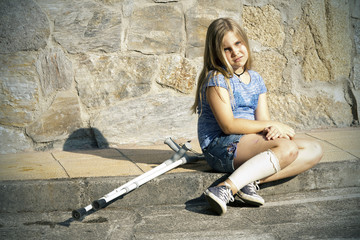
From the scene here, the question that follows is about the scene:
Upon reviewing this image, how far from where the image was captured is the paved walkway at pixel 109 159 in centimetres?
297

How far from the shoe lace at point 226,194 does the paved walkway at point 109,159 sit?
47 cm

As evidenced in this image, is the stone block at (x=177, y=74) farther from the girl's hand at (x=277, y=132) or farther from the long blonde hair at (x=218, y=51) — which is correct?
the girl's hand at (x=277, y=132)

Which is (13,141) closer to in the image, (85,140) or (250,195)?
(85,140)

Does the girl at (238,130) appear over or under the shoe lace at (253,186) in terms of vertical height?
over

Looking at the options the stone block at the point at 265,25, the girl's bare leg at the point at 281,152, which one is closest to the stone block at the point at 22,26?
the stone block at the point at 265,25

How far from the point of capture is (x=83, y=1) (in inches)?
146

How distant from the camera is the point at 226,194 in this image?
252cm

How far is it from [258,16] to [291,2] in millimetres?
343

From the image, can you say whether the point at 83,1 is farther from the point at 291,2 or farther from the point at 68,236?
the point at 68,236

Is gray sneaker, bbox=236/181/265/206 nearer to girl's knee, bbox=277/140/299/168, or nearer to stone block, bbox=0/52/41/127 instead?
girl's knee, bbox=277/140/299/168

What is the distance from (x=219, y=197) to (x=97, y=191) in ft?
2.56

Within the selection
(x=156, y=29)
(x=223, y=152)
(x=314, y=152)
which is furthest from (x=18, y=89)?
(x=314, y=152)

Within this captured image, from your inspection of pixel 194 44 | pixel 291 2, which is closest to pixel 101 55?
pixel 194 44

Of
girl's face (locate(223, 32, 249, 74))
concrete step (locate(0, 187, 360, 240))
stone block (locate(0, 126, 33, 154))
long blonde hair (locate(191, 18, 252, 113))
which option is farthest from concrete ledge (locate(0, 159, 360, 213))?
stone block (locate(0, 126, 33, 154))
